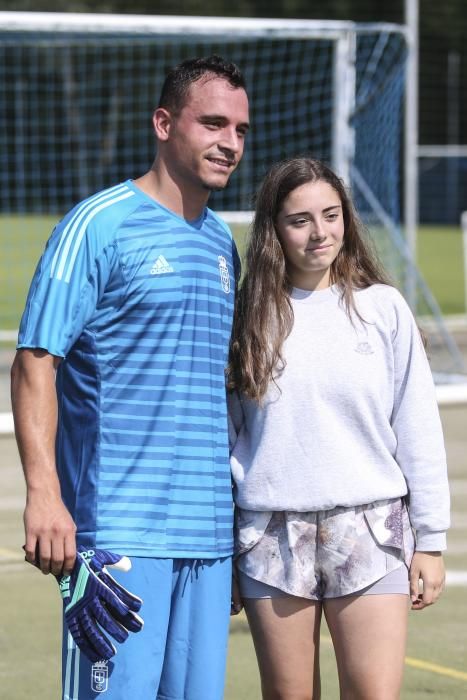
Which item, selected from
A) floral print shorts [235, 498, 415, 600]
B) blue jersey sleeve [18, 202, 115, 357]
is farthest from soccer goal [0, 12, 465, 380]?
floral print shorts [235, 498, 415, 600]

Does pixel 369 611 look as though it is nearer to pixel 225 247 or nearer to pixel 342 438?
pixel 342 438

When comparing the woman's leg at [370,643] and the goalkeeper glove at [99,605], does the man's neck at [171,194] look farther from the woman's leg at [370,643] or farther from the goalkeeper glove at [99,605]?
the woman's leg at [370,643]

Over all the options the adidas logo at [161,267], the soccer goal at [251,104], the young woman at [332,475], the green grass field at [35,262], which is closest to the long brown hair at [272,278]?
the young woman at [332,475]

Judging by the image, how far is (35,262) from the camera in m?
25.6

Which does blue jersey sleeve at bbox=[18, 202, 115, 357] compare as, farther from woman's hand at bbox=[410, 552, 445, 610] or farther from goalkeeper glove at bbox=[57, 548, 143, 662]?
woman's hand at bbox=[410, 552, 445, 610]

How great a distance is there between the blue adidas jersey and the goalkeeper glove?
1.9 inches

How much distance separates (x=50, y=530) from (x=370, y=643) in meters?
0.90

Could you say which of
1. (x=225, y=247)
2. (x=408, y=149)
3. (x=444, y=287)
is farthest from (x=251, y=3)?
(x=225, y=247)

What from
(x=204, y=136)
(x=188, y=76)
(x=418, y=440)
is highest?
Answer: (x=188, y=76)

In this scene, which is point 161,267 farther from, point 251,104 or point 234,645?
point 251,104

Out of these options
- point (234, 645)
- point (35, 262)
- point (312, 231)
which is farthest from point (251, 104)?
point (312, 231)

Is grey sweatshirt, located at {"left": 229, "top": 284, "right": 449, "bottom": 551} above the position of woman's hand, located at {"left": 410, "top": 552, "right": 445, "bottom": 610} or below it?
above

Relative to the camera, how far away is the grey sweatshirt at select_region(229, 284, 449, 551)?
12.2 ft

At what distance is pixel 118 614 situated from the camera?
3.45 m
